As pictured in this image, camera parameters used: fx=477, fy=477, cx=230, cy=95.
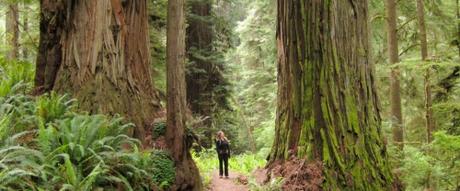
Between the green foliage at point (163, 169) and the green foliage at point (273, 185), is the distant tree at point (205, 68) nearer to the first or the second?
the green foliage at point (273, 185)

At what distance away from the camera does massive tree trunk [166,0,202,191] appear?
8.16 metres

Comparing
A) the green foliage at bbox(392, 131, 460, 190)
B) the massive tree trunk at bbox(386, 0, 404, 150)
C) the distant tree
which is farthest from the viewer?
the distant tree

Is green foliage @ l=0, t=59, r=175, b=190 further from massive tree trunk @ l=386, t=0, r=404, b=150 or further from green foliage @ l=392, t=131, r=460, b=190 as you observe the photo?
massive tree trunk @ l=386, t=0, r=404, b=150

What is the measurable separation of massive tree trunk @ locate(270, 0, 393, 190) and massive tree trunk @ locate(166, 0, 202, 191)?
79.4 inches

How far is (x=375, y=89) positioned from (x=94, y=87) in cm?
521

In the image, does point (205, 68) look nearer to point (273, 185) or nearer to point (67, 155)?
point (273, 185)

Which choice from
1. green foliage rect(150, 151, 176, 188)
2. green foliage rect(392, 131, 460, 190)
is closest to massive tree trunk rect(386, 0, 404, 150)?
green foliage rect(392, 131, 460, 190)

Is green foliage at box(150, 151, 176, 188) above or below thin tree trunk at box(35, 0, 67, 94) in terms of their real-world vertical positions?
below

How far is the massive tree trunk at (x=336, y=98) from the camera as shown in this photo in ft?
27.2

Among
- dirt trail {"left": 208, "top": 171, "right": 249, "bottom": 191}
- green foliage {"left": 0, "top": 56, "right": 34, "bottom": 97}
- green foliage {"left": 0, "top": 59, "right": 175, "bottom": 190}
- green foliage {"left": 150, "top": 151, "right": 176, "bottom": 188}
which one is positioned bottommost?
dirt trail {"left": 208, "top": 171, "right": 249, "bottom": 191}

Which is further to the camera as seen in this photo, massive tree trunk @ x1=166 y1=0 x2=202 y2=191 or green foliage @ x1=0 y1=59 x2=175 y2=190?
massive tree trunk @ x1=166 y1=0 x2=202 y2=191

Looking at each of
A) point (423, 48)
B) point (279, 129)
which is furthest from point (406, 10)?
point (279, 129)

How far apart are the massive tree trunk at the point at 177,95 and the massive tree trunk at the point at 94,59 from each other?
3.67 ft

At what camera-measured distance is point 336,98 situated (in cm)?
846
